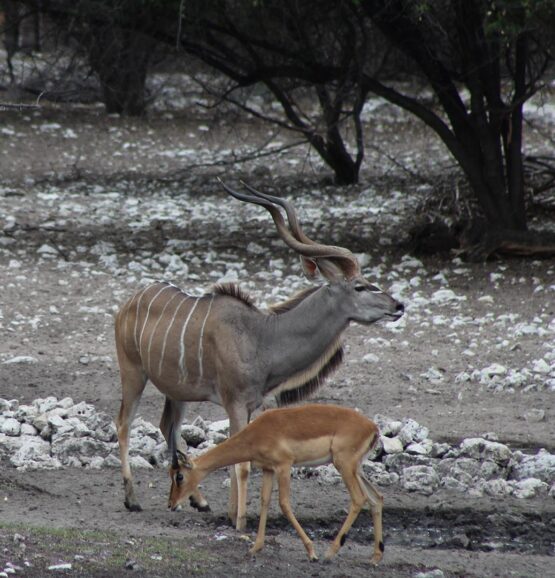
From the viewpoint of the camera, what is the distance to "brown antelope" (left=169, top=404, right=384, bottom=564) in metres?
5.16

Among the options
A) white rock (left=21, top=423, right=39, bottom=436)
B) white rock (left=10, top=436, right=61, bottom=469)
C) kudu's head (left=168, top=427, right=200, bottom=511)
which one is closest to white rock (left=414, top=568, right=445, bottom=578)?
kudu's head (left=168, top=427, right=200, bottom=511)

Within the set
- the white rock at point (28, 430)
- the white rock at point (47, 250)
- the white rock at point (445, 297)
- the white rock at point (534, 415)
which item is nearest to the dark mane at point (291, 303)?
the white rock at point (28, 430)

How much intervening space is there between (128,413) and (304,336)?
1021 millimetres

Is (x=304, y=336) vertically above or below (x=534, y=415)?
above

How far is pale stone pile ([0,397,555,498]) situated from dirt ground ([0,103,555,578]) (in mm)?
133

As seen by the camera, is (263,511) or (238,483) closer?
(263,511)

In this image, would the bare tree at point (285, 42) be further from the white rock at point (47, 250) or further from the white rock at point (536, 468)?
the white rock at point (536, 468)

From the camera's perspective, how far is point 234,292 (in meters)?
6.34

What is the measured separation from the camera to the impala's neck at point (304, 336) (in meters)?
6.21

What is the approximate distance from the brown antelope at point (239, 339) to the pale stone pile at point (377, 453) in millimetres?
578

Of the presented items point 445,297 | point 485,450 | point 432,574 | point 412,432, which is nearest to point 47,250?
point 445,297

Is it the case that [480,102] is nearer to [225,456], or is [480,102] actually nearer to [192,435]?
[192,435]

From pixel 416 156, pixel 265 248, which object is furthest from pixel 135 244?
pixel 416 156

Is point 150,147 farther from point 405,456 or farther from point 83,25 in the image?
point 405,456
